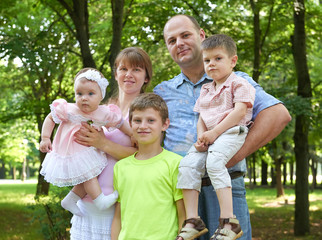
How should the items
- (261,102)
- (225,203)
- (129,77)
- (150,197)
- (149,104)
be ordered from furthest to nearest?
(129,77), (261,102), (149,104), (150,197), (225,203)

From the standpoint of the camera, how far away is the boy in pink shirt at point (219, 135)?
262 cm

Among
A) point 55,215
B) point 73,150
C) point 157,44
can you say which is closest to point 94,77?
point 73,150

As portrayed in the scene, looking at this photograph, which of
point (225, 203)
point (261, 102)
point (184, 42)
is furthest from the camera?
point (184, 42)

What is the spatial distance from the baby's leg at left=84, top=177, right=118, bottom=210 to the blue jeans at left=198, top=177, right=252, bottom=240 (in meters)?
0.72

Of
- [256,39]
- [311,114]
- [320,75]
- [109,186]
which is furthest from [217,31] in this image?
[109,186]

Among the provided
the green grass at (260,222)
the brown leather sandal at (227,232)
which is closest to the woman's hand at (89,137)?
the brown leather sandal at (227,232)

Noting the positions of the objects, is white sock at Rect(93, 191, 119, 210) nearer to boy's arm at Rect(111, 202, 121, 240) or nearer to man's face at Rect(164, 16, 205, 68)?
boy's arm at Rect(111, 202, 121, 240)

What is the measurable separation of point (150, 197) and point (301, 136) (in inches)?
368

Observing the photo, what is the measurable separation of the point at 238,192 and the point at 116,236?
3.28ft

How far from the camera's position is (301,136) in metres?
11.2

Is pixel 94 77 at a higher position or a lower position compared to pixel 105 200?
higher

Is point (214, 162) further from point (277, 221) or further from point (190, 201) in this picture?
point (277, 221)

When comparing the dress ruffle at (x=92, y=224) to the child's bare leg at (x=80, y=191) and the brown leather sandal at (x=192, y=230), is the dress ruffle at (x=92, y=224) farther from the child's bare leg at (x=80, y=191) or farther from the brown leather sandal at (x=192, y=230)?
the brown leather sandal at (x=192, y=230)

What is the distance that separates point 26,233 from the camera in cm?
1228
